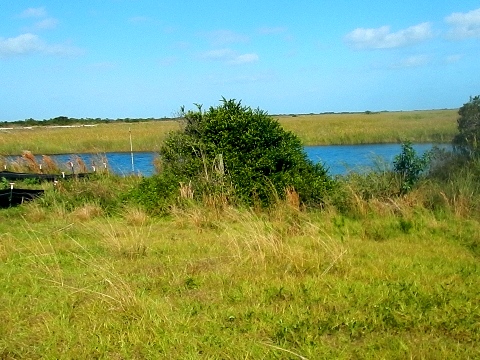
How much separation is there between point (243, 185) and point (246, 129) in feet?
3.90

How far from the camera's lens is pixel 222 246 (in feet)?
23.5

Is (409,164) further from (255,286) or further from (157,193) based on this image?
(255,286)

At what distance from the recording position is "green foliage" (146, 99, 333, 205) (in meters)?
10.3

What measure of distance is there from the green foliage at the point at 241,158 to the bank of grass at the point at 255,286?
1.16 metres

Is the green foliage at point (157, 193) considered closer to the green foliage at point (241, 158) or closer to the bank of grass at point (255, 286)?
the green foliage at point (241, 158)

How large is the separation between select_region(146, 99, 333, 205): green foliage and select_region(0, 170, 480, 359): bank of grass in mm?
1160

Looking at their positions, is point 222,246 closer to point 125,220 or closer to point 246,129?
point 125,220

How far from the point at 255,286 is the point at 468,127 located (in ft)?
30.4

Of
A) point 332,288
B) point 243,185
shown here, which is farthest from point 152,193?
point 332,288

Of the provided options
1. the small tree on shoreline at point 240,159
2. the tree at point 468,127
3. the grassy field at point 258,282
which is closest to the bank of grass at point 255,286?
the grassy field at point 258,282

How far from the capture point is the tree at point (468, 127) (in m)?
12.1

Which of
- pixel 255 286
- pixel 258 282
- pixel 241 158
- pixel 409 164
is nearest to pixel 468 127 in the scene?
pixel 409 164

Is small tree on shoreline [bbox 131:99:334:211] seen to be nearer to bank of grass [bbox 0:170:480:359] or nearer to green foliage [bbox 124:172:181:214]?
green foliage [bbox 124:172:181:214]

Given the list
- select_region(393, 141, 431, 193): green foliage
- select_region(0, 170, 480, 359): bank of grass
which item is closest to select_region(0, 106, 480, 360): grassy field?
select_region(0, 170, 480, 359): bank of grass
